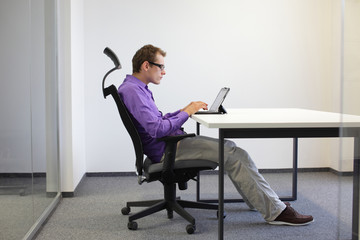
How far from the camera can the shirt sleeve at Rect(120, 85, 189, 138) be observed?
268 cm

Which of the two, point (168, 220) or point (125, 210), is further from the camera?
point (125, 210)

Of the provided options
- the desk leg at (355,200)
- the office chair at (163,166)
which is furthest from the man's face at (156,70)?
the desk leg at (355,200)

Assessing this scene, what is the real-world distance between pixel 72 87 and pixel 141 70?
943 millimetres

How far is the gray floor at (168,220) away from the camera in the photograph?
2.78m

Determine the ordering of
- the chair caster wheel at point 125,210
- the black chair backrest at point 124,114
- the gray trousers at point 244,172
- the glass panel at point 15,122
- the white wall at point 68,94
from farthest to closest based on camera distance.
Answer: the white wall at point 68,94, the chair caster wheel at point 125,210, the gray trousers at point 244,172, the black chair backrest at point 124,114, the glass panel at point 15,122

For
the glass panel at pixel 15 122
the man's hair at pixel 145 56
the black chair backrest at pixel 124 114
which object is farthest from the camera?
the man's hair at pixel 145 56

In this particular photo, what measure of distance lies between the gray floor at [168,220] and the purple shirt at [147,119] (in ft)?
1.55

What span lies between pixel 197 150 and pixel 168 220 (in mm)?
570

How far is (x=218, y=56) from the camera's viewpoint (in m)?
4.56

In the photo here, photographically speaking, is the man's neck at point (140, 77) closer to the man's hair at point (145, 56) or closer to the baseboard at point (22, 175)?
the man's hair at point (145, 56)

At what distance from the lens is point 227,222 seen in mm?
3039

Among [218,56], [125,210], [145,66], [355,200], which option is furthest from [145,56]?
[355,200]

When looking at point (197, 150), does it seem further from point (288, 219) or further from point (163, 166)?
point (288, 219)

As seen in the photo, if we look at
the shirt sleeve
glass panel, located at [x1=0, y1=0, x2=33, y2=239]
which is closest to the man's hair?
the shirt sleeve
